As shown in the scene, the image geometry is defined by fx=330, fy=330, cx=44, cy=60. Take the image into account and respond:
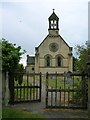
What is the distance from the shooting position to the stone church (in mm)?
73438

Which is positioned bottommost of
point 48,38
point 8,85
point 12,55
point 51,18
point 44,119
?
point 44,119

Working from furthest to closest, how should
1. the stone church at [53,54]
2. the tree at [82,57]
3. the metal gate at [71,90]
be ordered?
the stone church at [53,54], the tree at [82,57], the metal gate at [71,90]

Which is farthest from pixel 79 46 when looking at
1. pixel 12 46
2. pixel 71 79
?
pixel 12 46

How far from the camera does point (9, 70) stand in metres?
15.1

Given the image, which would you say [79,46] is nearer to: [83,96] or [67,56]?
[83,96]

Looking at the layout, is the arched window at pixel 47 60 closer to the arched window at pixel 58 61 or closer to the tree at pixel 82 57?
the arched window at pixel 58 61

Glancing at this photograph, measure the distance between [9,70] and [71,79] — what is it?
2.87 m

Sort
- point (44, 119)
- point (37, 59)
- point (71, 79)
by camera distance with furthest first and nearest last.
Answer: point (37, 59) < point (71, 79) < point (44, 119)

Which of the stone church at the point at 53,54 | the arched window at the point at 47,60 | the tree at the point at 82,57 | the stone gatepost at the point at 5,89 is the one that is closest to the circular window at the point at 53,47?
the stone church at the point at 53,54

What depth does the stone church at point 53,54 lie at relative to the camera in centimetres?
7344

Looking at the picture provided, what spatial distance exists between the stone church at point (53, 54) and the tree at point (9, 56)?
5723 cm

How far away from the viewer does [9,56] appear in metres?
15.1

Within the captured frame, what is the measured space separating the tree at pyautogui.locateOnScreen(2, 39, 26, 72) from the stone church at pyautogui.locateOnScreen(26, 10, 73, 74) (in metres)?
57.2

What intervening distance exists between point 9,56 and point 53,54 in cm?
5869
